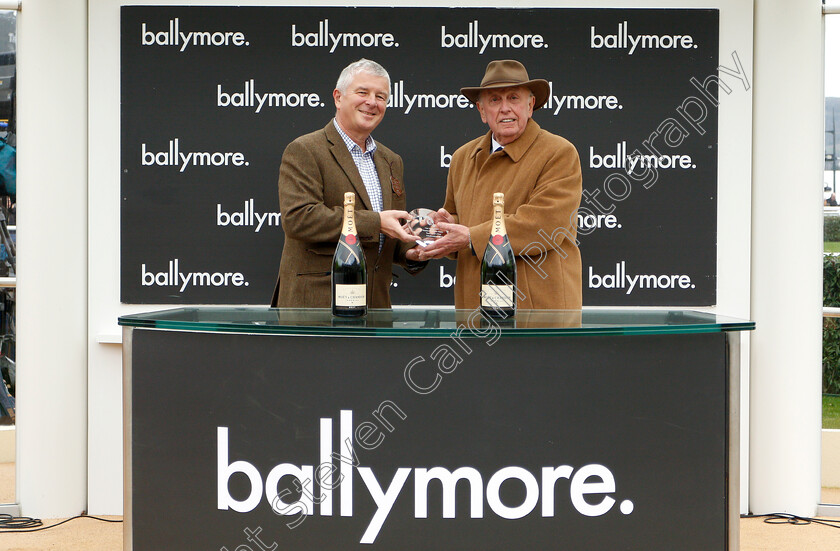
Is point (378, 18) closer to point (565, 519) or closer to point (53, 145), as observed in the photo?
point (53, 145)

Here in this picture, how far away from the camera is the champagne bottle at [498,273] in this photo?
7.14 feet

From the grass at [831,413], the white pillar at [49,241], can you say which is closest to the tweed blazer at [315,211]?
the white pillar at [49,241]

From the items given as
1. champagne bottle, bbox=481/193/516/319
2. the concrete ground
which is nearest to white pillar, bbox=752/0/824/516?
the concrete ground

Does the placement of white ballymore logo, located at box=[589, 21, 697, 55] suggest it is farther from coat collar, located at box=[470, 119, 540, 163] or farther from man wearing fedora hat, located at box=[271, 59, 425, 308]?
man wearing fedora hat, located at box=[271, 59, 425, 308]

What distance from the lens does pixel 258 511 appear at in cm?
192

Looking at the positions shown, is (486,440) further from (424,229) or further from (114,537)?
(114,537)

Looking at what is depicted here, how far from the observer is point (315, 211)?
2811mm

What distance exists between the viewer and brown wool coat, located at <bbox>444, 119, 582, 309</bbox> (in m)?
2.77

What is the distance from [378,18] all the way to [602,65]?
43.3 inches

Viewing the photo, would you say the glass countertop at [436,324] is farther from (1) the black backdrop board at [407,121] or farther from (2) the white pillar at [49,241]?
(2) the white pillar at [49,241]

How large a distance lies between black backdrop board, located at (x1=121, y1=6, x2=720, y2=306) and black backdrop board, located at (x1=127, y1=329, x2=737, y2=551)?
6.24 ft

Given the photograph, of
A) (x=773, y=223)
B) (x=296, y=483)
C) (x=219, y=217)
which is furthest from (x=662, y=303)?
(x=296, y=483)

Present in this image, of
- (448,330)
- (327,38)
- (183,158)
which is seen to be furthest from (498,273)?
(183,158)

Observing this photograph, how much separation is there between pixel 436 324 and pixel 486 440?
1.01ft
